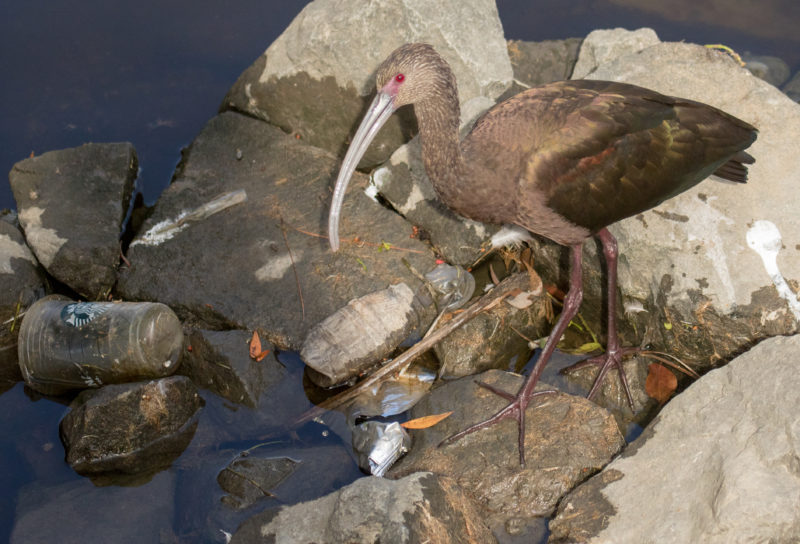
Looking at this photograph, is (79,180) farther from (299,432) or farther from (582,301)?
(582,301)

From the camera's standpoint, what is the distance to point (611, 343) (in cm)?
390

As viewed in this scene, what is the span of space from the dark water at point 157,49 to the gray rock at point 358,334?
193 centimetres

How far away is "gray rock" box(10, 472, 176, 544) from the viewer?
3.27 metres

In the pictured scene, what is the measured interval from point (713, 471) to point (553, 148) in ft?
4.97

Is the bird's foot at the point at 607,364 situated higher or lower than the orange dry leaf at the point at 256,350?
lower

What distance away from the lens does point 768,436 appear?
291cm

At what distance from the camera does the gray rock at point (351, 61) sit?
4.73 m

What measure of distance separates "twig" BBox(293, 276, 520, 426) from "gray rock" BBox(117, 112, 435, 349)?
1.17ft

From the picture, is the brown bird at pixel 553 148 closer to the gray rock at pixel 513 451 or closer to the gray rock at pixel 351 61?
the gray rock at pixel 513 451

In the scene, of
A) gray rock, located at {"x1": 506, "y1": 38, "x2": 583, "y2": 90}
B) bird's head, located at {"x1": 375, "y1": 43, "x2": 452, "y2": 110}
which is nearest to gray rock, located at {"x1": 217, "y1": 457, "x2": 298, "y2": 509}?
bird's head, located at {"x1": 375, "y1": 43, "x2": 452, "y2": 110}

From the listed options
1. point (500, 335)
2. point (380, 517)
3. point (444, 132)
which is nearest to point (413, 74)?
point (444, 132)

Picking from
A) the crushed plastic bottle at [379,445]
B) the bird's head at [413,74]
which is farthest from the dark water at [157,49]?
the crushed plastic bottle at [379,445]

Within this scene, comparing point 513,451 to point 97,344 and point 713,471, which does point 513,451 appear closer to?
point 713,471

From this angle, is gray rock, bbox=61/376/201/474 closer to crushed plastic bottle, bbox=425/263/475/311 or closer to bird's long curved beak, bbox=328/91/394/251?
bird's long curved beak, bbox=328/91/394/251
